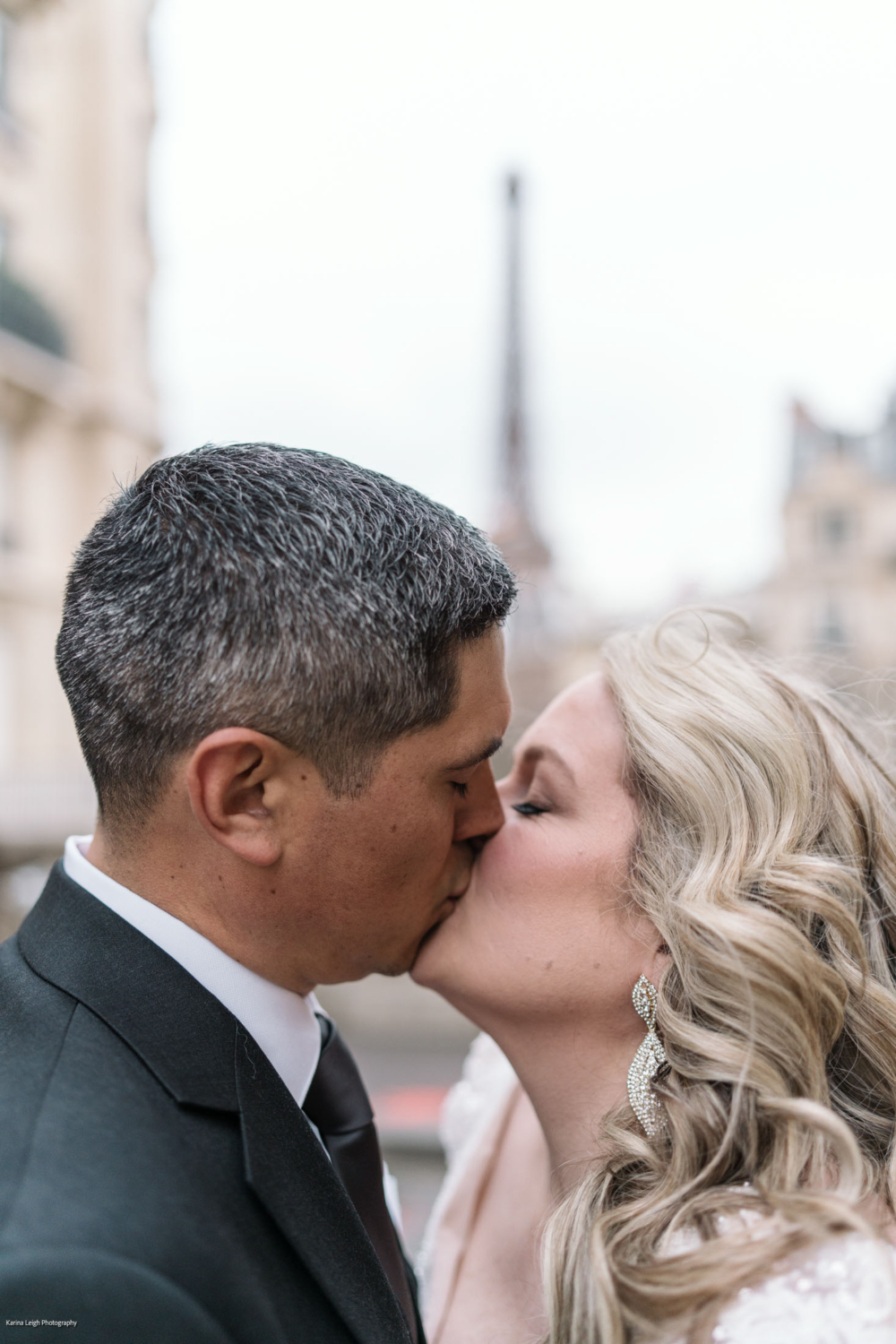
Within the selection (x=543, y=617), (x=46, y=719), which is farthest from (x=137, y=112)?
(x=543, y=617)

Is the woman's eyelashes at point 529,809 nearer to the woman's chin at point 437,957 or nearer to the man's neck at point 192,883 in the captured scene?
the woman's chin at point 437,957

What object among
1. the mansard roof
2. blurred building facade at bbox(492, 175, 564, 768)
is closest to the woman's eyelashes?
blurred building facade at bbox(492, 175, 564, 768)

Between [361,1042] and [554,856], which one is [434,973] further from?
[361,1042]

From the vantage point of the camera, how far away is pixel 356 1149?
83.4 inches

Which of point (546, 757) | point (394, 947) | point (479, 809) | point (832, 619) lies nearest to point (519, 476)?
point (832, 619)

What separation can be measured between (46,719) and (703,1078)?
18597mm

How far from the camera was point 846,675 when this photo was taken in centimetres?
296

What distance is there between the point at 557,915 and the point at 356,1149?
0.62 meters

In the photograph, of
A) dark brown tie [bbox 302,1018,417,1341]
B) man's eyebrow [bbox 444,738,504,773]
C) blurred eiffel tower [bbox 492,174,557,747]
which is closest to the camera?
man's eyebrow [bbox 444,738,504,773]

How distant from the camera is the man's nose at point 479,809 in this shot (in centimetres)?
219

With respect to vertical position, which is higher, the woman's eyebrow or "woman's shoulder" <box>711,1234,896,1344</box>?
the woman's eyebrow

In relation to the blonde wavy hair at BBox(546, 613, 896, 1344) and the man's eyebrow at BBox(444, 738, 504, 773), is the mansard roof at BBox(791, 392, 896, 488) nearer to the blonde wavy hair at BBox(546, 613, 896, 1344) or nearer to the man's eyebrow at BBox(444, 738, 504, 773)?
the blonde wavy hair at BBox(546, 613, 896, 1344)

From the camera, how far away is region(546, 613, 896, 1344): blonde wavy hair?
1.72 metres

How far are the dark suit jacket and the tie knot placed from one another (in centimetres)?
41
